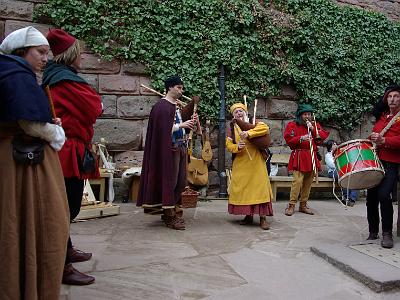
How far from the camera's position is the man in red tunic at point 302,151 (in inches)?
234

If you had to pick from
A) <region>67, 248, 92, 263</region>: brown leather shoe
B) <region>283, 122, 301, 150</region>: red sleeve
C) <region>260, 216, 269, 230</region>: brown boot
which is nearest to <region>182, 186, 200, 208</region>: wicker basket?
<region>260, 216, 269, 230</region>: brown boot

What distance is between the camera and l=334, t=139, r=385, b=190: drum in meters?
3.87

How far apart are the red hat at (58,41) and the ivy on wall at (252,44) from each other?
374 cm

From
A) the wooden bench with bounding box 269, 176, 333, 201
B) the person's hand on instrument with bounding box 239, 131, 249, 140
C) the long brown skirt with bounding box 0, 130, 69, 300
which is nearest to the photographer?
the long brown skirt with bounding box 0, 130, 69, 300

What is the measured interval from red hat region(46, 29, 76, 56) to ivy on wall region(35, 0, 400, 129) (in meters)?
3.74

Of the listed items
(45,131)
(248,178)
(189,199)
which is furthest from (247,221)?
(45,131)

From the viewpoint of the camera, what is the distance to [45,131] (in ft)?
7.26

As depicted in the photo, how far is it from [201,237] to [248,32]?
453cm

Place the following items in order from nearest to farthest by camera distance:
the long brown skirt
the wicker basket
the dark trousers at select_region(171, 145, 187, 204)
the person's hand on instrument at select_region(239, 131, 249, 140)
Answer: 1. the long brown skirt
2. the dark trousers at select_region(171, 145, 187, 204)
3. the person's hand on instrument at select_region(239, 131, 249, 140)
4. the wicker basket

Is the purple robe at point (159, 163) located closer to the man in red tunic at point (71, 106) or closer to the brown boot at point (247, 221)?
the brown boot at point (247, 221)

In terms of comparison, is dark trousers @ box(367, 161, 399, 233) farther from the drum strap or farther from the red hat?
the red hat

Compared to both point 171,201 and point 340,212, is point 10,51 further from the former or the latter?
point 340,212

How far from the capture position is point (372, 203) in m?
4.27

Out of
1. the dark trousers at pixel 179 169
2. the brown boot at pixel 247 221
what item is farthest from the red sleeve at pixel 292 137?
the dark trousers at pixel 179 169
